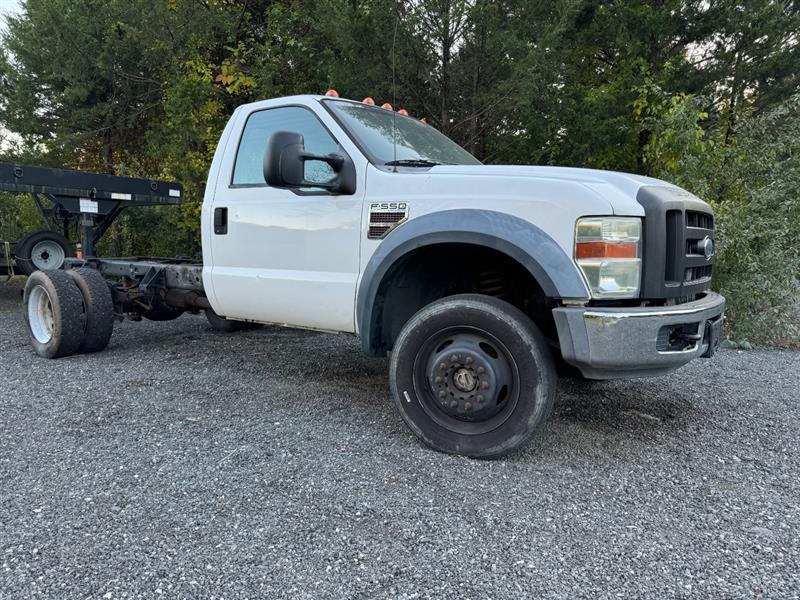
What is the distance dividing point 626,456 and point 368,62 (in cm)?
621

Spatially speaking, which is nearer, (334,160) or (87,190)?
(334,160)

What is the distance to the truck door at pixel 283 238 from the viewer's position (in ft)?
11.8

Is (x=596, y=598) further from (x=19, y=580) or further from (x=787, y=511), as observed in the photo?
(x=19, y=580)

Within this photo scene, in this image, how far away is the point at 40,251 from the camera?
317 inches

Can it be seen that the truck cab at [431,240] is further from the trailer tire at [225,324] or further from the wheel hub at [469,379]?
the trailer tire at [225,324]

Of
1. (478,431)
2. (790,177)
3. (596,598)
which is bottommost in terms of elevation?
(596,598)

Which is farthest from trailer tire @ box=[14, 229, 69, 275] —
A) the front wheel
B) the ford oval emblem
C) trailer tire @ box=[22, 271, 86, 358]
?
the ford oval emblem

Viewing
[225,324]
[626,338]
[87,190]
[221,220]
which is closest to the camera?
[626,338]

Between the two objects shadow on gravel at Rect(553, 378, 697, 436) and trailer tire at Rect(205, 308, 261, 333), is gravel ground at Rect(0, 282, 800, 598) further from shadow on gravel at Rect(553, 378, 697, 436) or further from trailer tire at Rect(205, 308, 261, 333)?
trailer tire at Rect(205, 308, 261, 333)

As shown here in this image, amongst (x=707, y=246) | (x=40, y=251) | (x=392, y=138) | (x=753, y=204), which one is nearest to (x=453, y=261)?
(x=392, y=138)

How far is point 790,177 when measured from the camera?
622 cm

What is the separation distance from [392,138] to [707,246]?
2.02 metres

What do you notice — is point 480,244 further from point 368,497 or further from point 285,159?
point 368,497

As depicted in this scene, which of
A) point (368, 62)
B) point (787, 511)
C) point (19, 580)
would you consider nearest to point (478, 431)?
point (787, 511)
